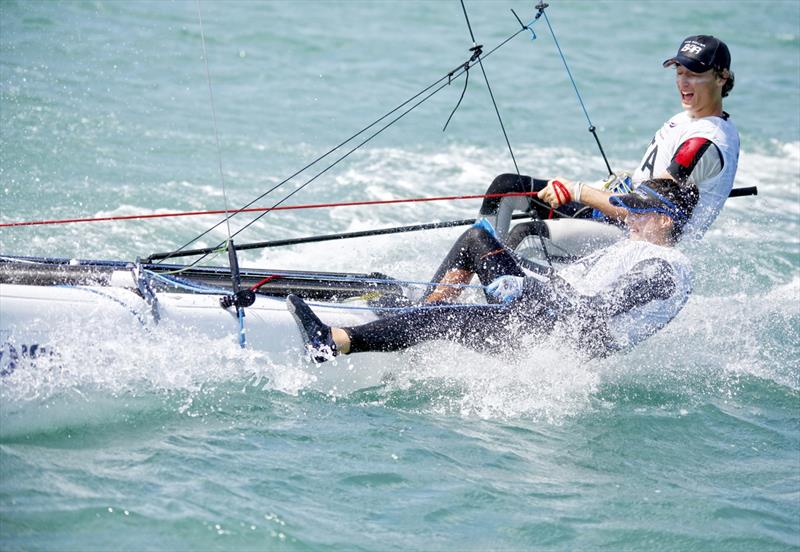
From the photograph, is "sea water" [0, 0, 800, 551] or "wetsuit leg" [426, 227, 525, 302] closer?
"sea water" [0, 0, 800, 551]

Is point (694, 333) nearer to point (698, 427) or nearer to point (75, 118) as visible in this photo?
point (698, 427)

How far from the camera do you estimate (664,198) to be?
4.14 meters

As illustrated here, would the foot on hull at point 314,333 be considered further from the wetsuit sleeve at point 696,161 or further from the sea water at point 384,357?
the wetsuit sleeve at point 696,161

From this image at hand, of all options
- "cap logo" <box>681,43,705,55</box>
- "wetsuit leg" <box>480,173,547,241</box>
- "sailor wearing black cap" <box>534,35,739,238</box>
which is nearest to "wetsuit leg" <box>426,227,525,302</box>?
"sailor wearing black cap" <box>534,35,739,238</box>

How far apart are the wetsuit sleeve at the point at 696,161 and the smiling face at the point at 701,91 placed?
0.69 feet

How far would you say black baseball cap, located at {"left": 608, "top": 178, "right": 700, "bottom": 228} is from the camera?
163 inches

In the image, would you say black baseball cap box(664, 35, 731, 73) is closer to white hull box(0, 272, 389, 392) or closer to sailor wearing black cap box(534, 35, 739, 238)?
sailor wearing black cap box(534, 35, 739, 238)

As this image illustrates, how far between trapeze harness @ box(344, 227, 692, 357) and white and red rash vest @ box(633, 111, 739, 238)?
218 mm

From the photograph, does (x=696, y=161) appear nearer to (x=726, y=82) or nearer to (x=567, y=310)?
(x=726, y=82)

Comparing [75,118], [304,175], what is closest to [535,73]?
[304,175]

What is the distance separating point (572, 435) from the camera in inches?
161

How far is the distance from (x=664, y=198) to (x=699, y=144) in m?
0.25

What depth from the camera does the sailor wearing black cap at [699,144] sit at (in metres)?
4.14

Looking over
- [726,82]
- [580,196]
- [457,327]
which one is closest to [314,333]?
[457,327]
